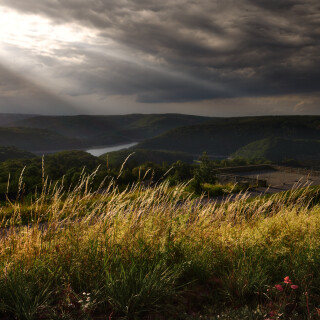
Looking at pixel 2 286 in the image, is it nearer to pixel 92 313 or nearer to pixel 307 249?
pixel 92 313

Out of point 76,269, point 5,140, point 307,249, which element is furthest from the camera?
point 5,140

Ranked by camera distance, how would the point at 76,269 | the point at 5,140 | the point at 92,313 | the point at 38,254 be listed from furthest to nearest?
the point at 5,140 < the point at 38,254 < the point at 76,269 < the point at 92,313

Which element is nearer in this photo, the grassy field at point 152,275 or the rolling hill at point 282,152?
the grassy field at point 152,275

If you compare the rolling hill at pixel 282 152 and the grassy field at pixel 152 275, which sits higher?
the grassy field at pixel 152 275

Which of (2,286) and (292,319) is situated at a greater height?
(2,286)

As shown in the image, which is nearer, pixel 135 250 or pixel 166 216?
pixel 135 250

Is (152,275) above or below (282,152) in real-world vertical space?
above

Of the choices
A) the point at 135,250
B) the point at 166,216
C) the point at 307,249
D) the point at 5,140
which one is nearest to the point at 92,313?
the point at 135,250

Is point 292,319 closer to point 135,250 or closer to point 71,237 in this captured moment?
point 135,250

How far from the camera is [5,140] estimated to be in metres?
199

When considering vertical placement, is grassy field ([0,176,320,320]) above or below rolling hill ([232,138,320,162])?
above

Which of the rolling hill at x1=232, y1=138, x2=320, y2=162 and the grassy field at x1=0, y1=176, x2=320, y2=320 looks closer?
the grassy field at x1=0, y1=176, x2=320, y2=320

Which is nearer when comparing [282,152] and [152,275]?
[152,275]

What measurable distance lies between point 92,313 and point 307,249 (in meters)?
3.29
